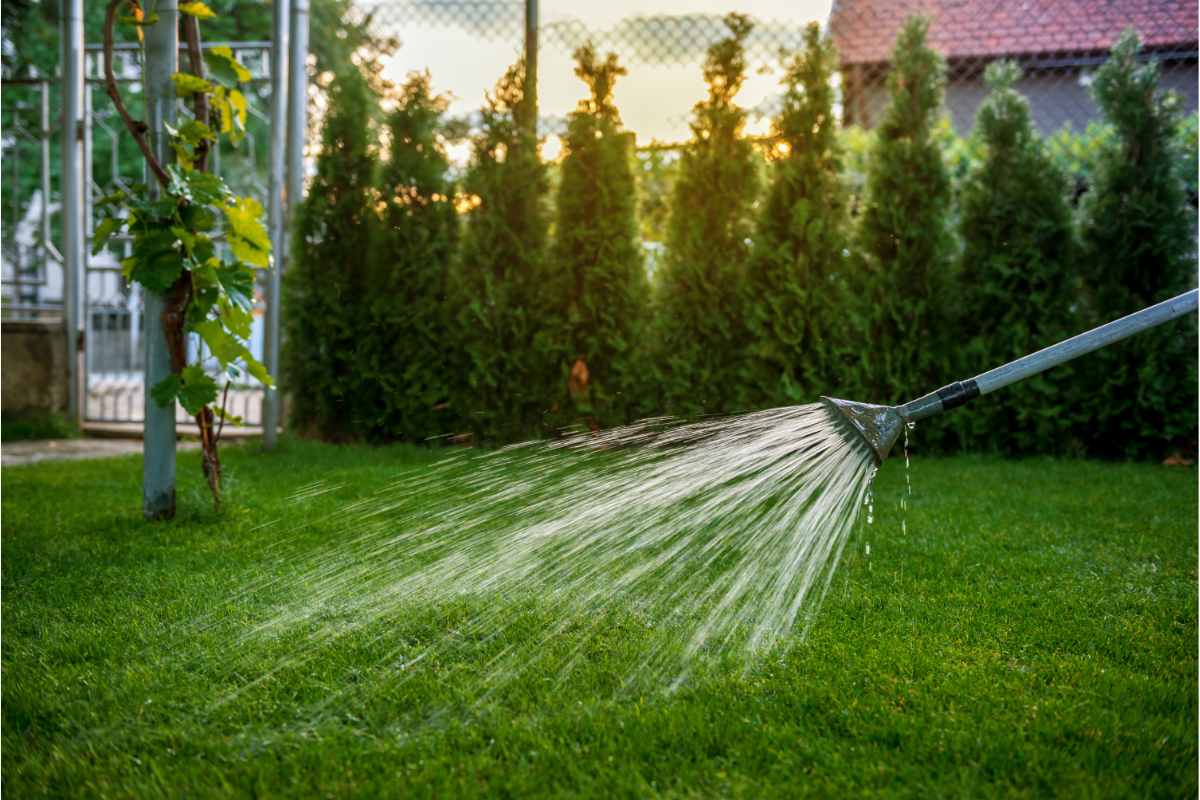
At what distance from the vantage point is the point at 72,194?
792cm

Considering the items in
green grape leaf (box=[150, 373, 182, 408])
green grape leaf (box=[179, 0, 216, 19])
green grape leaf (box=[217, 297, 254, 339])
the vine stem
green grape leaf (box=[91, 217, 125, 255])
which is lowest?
green grape leaf (box=[150, 373, 182, 408])

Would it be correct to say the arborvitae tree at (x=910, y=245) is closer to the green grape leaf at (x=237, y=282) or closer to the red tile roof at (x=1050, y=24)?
the red tile roof at (x=1050, y=24)

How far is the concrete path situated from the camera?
6410 millimetres

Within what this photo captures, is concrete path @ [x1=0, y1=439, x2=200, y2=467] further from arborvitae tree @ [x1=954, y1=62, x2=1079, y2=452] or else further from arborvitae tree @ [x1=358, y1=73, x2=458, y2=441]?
arborvitae tree @ [x1=954, y1=62, x2=1079, y2=452]

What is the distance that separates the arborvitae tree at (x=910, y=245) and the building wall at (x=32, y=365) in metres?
6.49

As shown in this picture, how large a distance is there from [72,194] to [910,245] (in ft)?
21.9

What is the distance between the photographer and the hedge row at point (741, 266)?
6.54 meters

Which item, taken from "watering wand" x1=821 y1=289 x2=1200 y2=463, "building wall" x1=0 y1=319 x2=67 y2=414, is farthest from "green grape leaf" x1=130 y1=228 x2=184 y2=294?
"building wall" x1=0 y1=319 x2=67 y2=414

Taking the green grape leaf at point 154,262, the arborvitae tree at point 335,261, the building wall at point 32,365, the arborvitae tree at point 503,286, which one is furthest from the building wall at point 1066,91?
the building wall at point 32,365

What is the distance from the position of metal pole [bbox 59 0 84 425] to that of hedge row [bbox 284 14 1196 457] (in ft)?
6.99

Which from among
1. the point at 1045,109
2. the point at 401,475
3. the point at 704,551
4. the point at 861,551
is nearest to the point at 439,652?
the point at 704,551

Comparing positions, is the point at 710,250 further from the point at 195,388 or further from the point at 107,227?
the point at 107,227

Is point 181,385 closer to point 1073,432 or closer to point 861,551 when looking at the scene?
point 861,551

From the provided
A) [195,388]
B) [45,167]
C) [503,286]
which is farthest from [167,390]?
[45,167]
